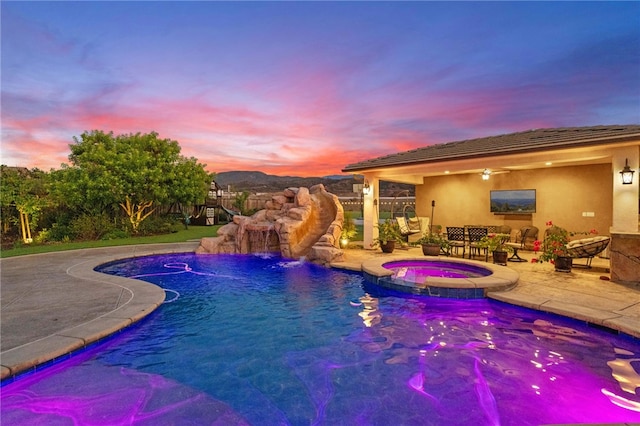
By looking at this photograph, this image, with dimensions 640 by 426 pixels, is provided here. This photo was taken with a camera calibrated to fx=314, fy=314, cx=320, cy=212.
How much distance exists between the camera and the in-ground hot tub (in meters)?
6.62

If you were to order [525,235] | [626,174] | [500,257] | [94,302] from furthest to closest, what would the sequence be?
[525,235] < [500,257] < [626,174] < [94,302]

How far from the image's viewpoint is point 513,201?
41.7 ft

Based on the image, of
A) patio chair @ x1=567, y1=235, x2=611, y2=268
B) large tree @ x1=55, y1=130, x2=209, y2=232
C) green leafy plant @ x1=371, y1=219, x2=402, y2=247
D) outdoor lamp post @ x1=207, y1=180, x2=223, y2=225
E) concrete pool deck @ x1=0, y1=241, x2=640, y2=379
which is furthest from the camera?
outdoor lamp post @ x1=207, y1=180, x2=223, y2=225

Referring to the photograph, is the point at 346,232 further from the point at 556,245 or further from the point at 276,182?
the point at 276,182

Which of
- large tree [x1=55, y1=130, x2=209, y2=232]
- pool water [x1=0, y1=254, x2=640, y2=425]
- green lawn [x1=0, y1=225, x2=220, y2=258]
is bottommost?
pool water [x1=0, y1=254, x2=640, y2=425]

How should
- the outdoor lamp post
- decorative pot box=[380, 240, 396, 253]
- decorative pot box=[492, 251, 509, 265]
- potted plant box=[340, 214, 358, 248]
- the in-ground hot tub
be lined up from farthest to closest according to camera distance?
the outdoor lamp post → potted plant box=[340, 214, 358, 248] → decorative pot box=[380, 240, 396, 253] → decorative pot box=[492, 251, 509, 265] → the in-ground hot tub

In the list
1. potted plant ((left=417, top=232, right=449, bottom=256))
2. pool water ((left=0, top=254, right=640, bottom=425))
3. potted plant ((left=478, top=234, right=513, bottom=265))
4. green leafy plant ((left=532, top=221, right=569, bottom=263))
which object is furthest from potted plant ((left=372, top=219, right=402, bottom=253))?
pool water ((left=0, top=254, right=640, bottom=425))

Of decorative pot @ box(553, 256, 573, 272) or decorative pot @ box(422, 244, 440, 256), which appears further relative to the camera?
decorative pot @ box(422, 244, 440, 256)

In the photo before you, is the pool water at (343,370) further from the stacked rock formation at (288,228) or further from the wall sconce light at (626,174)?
the stacked rock formation at (288,228)

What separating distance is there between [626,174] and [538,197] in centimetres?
528

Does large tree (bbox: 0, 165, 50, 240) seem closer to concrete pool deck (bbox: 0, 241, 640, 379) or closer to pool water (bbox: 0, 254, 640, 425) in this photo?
concrete pool deck (bbox: 0, 241, 640, 379)

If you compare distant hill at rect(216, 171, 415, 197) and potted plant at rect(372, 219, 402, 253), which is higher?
distant hill at rect(216, 171, 415, 197)

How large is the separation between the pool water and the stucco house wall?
769 centimetres

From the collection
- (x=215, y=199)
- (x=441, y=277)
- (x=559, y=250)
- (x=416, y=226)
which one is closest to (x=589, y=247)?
(x=559, y=250)
